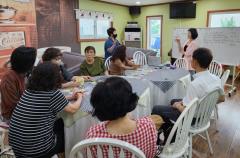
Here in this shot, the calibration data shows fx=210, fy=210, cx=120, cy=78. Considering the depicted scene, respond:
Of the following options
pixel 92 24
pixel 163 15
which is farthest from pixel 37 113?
pixel 163 15

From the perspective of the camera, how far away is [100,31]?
22.4ft

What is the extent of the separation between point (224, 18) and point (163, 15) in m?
2.02

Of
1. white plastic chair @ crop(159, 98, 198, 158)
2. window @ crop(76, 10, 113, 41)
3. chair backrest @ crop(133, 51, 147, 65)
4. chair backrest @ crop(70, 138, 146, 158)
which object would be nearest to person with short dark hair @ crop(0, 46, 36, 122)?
chair backrest @ crop(70, 138, 146, 158)

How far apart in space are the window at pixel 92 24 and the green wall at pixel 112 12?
0.15 meters

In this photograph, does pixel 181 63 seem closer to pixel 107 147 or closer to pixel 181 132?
pixel 181 132

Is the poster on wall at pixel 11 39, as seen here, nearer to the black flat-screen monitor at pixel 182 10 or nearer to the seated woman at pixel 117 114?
the seated woman at pixel 117 114

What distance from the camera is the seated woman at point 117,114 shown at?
103 centimetres

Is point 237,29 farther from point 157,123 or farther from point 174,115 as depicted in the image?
point 157,123

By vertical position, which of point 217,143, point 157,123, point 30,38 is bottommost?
point 217,143

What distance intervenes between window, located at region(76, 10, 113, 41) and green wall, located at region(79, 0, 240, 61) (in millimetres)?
159

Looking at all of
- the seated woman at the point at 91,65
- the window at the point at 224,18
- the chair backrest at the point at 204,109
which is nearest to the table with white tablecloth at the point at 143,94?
the seated woman at the point at 91,65

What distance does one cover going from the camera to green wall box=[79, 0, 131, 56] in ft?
20.4

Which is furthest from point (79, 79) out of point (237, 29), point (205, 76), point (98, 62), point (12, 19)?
point (237, 29)

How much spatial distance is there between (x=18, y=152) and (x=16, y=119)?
0.24 meters
